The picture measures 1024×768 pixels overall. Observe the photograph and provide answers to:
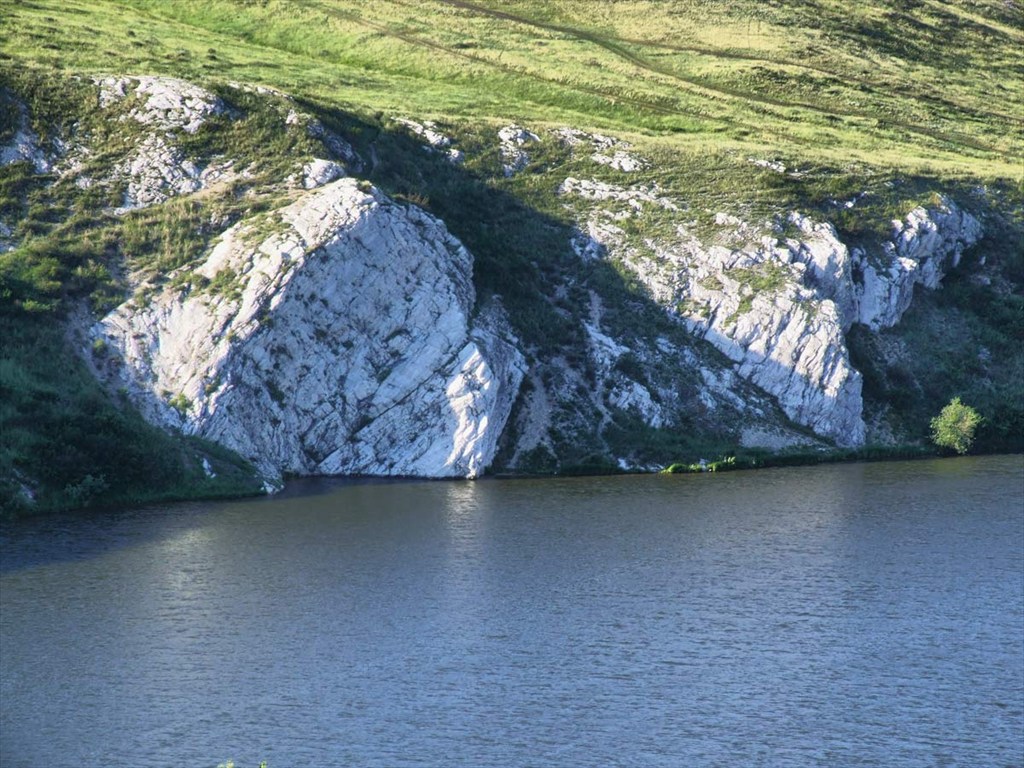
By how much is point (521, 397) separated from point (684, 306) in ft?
42.7

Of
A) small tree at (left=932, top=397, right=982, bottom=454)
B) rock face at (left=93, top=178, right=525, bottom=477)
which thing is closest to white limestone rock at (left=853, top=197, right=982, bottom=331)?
small tree at (left=932, top=397, right=982, bottom=454)

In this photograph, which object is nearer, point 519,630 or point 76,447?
point 519,630

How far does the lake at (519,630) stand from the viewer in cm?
3369

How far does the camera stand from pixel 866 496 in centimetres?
→ 6062

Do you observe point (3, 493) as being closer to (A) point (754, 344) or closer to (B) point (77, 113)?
(B) point (77, 113)

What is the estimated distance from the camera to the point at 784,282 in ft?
247

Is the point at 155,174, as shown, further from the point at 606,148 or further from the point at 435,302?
the point at 606,148

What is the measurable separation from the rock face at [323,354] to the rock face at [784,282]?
1382cm

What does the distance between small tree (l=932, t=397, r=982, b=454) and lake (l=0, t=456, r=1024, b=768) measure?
11877 millimetres

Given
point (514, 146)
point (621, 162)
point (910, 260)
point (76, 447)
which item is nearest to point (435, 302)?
point (76, 447)

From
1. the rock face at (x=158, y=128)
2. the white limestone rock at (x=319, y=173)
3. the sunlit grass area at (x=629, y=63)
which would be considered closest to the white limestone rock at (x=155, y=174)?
the rock face at (x=158, y=128)

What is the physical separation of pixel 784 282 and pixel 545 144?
66.3ft

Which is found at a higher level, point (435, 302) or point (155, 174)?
point (155, 174)

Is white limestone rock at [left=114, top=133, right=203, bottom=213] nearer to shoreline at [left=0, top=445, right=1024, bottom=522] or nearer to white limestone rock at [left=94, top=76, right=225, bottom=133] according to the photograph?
white limestone rock at [left=94, top=76, right=225, bottom=133]
